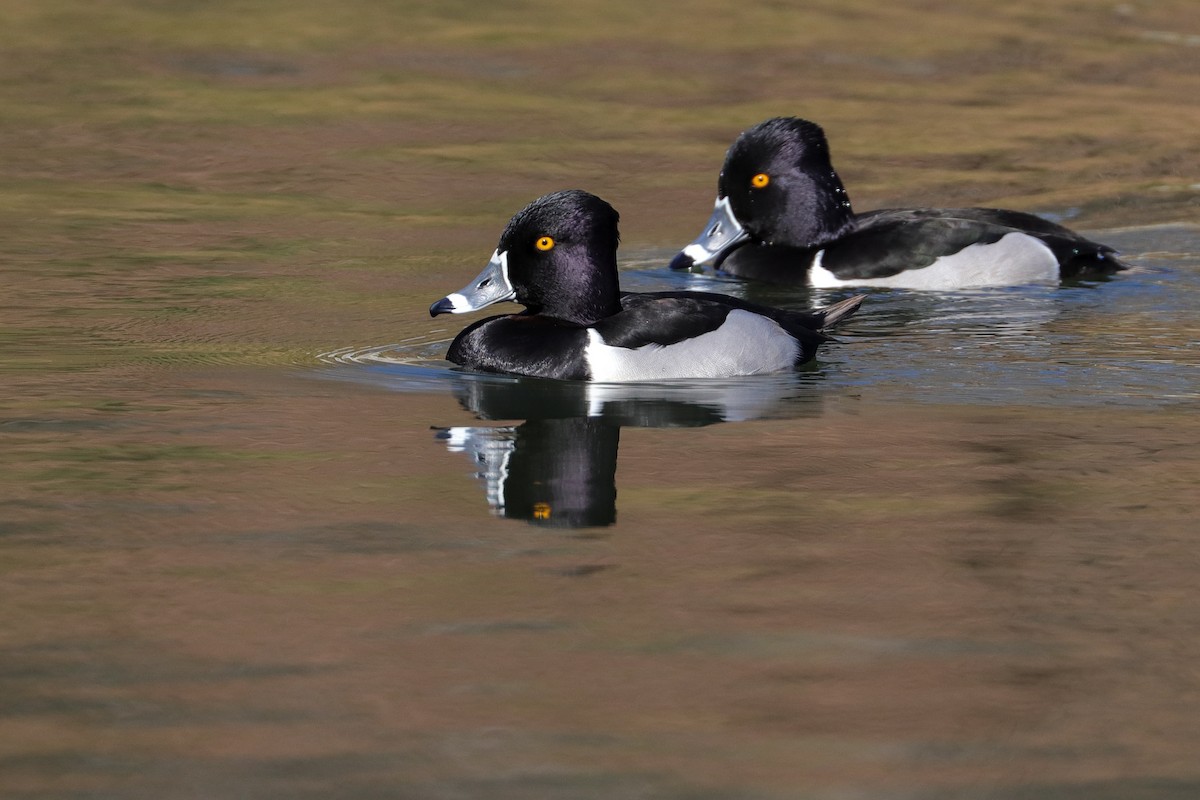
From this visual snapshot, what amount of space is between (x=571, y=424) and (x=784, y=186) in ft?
16.0

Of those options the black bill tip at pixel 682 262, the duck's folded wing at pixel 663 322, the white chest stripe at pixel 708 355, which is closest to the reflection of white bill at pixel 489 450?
the white chest stripe at pixel 708 355

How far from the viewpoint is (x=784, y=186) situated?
39.8 feet

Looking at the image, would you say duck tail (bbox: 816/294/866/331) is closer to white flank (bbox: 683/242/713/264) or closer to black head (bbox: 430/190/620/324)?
black head (bbox: 430/190/620/324)

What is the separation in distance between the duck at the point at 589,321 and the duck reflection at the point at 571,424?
A: 0.37 ft

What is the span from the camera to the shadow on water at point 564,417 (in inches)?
252

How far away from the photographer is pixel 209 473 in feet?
21.9

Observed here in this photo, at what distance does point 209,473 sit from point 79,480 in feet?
1.42

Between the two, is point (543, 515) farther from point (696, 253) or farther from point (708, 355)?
point (696, 253)

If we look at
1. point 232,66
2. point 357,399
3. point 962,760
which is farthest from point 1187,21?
point 962,760

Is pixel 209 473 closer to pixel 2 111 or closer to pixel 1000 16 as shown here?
pixel 2 111

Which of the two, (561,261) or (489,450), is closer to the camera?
(489,450)

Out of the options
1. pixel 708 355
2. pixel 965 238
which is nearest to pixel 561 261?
pixel 708 355

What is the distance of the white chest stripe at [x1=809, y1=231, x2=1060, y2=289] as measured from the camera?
37.2 feet

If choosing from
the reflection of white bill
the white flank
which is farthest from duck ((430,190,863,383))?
the white flank
